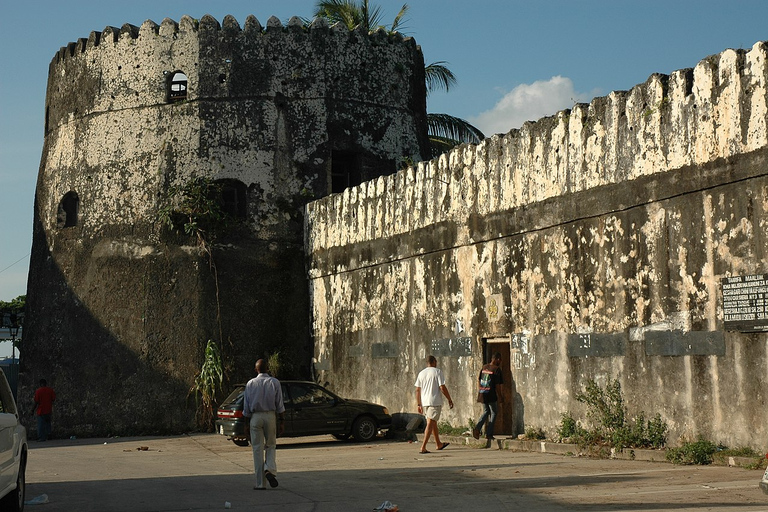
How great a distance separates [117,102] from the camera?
75.4ft

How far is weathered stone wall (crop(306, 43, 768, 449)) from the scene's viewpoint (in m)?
12.2

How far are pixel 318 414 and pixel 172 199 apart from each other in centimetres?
680

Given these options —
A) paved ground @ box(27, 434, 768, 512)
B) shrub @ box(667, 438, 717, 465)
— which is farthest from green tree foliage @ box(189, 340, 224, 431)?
shrub @ box(667, 438, 717, 465)

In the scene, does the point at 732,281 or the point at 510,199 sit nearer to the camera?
the point at 732,281

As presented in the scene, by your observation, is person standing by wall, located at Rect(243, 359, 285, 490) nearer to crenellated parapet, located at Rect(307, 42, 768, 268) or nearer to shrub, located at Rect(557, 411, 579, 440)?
shrub, located at Rect(557, 411, 579, 440)

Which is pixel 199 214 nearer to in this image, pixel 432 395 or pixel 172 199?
pixel 172 199

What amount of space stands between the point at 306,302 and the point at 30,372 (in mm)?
6561

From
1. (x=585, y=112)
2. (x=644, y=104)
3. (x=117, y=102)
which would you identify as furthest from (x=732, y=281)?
(x=117, y=102)

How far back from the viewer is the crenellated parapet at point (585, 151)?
40.2 feet

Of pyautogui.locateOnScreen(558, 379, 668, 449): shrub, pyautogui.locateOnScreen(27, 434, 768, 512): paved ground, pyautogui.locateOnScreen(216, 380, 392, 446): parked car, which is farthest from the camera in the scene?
pyautogui.locateOnScreen(216, 380, 392, 446): parked car

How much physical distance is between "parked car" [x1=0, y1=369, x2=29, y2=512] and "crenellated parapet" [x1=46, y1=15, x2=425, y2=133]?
13.7 metres

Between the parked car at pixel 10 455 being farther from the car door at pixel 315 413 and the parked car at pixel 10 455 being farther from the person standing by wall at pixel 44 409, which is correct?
the person standing by wall at pixel 44 409

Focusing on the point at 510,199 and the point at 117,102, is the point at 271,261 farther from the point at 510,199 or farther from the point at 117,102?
the point at 510,199

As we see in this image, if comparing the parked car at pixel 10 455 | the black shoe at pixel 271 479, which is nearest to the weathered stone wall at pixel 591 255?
the black shoe at pixel 271 479
